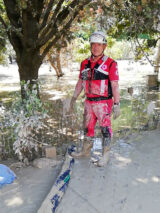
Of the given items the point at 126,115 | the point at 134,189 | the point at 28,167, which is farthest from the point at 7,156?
the point at 126,115

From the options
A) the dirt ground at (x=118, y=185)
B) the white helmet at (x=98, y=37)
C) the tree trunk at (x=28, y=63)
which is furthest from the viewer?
the tree trunk at (x=28, y=63)

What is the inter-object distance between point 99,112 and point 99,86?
39 cm

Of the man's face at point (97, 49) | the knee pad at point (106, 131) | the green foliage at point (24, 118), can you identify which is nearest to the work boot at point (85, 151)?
the knee pad at point (106, 131)

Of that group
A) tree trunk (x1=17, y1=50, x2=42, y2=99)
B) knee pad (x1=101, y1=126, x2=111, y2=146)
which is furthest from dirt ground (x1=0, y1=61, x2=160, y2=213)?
tree trunk (x1=17, y1=50, x2=42, y2=99)

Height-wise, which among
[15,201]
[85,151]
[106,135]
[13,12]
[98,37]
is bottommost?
[15,201]

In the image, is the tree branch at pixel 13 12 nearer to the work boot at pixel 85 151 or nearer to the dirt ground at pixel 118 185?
the work boot at pixel 85 151

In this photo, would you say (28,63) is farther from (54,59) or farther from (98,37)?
(54,59)

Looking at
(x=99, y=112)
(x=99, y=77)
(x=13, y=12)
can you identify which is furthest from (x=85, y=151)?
(x=13, y=12)

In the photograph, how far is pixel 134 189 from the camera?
108 inches

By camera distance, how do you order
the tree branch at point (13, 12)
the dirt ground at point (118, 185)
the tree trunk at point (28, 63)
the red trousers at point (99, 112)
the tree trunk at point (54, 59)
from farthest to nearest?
1. the tree trunk at point (54, 59)
2. the tree trunk at point (28, 63)
3. the tree branch at point (13, 12)
4. the red trousers at point (99, 112)
5. the dirt ground at point (118, 185)

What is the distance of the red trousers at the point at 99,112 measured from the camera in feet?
10.9

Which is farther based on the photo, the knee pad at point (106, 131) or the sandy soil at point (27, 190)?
the knee pad at point (106, 131)

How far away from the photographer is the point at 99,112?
3338mm

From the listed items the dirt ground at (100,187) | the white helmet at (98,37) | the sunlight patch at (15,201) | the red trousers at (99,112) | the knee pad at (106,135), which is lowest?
the sunlight patch at (15,201)
